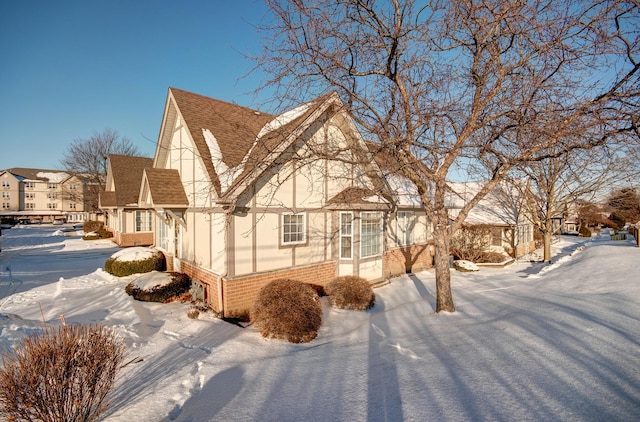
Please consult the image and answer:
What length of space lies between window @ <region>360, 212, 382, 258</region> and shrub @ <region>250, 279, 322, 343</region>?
4.19 metres

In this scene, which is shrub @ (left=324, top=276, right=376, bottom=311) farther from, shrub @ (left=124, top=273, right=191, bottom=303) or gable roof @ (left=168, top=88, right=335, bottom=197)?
shrub @ (left=124, top=273, right=191, bottom=303)

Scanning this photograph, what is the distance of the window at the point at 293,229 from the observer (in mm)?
9523

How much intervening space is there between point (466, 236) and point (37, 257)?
2594cm

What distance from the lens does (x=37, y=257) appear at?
59.9ft

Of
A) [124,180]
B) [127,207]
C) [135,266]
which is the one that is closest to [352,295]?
[135,266]

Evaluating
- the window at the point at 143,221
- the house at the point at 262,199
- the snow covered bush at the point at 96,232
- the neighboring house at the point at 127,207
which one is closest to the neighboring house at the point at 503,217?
the house at the point at 262,199

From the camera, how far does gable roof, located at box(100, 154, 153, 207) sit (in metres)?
22.1

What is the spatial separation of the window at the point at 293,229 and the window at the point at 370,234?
2.36 meters

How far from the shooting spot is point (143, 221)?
23031 mm

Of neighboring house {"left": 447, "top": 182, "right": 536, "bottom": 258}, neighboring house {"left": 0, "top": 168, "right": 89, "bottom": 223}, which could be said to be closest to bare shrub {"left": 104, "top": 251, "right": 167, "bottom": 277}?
neighboring house {"left": 447, "top": 182, "right": 536, "bottom": 258}

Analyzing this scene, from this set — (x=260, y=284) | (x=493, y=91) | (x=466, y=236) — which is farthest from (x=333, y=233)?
(x=466, y=236)

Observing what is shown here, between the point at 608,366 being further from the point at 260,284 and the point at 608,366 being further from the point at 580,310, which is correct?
the point at 260,284

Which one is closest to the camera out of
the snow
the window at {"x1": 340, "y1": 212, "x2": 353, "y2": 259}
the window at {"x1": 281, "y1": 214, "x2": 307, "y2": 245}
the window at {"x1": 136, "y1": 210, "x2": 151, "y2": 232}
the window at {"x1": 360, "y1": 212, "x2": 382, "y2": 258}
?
the window at {"x1": 281, "y1": 214, "x2": 307, "y2": 245}

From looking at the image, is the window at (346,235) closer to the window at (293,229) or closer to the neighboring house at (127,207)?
the window at (293,229)
